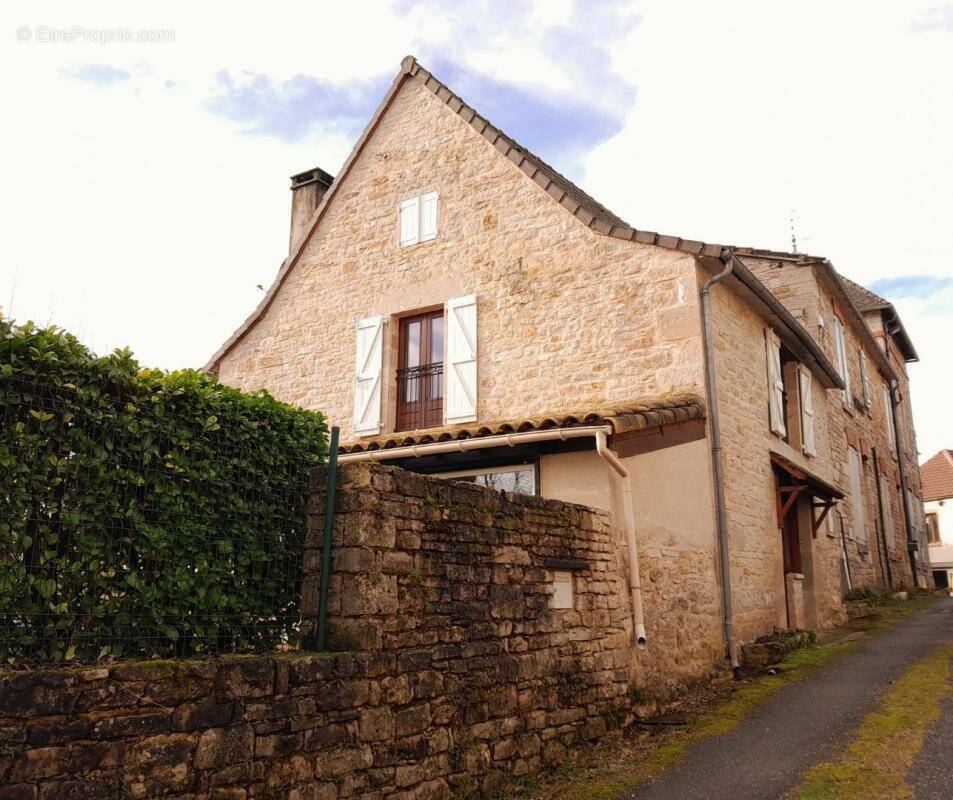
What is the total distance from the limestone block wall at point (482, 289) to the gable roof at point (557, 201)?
0.34 feet

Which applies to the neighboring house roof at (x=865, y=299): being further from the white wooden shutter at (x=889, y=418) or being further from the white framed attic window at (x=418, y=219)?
the white framed attic window at (x=418, y=219)

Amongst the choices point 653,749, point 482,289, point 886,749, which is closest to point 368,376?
point 482,289

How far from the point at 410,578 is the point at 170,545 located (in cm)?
149

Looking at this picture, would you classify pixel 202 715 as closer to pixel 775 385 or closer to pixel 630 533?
pixel 630 533

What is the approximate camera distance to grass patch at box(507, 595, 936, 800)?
5371 mm

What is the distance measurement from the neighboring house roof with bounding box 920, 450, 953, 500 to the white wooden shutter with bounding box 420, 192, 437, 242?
2768 centimetres

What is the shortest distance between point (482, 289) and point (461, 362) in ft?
3.22

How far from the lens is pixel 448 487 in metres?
5.39

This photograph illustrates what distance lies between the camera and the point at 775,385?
1088 centimetres

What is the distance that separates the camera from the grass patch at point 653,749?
5371 millimetres

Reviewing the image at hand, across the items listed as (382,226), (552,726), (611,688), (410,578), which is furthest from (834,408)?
(410,578)

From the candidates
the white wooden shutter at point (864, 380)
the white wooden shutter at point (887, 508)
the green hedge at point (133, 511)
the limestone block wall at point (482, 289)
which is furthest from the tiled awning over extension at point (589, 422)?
the white wooden shutter at point (887, 508)

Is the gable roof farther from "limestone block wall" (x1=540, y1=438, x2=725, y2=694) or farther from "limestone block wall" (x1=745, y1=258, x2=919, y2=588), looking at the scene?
"limestone block wall" (x1=540, y1=438, x2=725, y2=694)

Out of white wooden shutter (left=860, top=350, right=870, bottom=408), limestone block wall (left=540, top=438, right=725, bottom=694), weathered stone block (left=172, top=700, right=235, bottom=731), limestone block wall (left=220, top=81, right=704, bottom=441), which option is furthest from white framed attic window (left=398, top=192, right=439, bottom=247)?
white wooden shutter (left=860, top=350, right=870, bottom=408)
